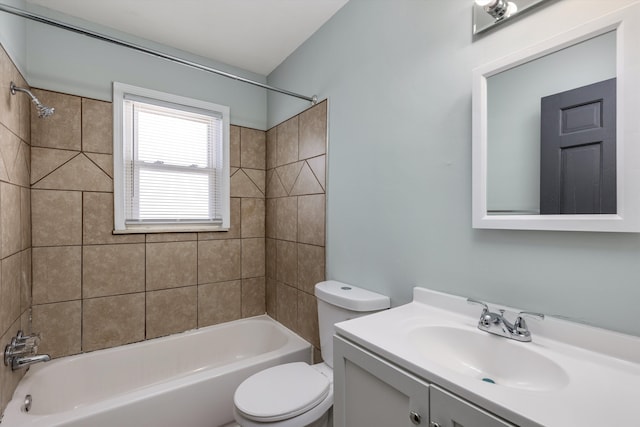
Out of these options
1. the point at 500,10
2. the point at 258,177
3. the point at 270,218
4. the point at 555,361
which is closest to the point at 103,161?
the point at 258,177

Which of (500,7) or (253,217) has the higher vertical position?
(500,7)

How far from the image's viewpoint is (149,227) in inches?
83.8

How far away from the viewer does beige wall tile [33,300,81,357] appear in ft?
5.84

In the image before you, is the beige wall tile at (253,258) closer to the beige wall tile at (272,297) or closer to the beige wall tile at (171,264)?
the beige wall tile at (272,297)

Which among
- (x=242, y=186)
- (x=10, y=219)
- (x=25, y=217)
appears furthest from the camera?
(x=242, y=186)

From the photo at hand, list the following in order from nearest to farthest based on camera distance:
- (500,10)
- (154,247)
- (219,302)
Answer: (500,10) → (154,247) → (219,302)

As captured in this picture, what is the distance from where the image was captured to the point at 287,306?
Result: 2.32 metres

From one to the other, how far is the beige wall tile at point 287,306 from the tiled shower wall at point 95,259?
1.50 ft

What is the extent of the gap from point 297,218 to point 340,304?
87 cm

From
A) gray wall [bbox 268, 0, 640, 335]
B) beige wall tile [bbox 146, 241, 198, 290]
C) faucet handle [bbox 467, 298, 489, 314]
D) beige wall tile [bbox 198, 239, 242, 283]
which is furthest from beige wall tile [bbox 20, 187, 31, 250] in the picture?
faucet handle [bbox 467, 298, 489, 314]

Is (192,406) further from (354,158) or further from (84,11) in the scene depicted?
(84,11)

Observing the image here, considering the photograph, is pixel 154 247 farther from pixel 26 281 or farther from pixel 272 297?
pixel 272 297

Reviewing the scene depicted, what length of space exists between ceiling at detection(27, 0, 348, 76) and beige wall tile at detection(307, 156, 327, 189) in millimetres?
901

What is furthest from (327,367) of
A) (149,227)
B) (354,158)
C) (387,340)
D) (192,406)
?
(149,227)
